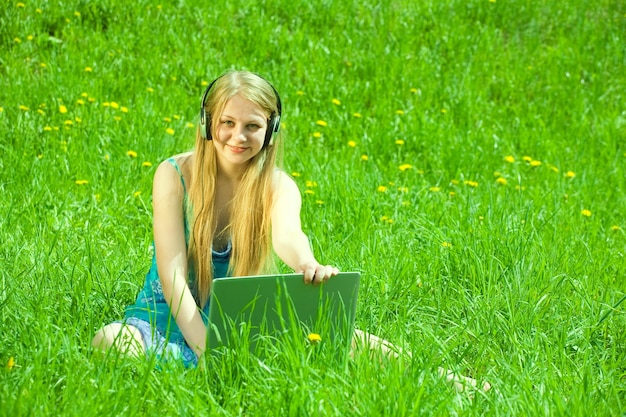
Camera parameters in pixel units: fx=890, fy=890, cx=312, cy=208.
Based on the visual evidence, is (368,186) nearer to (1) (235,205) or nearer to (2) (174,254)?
(1) (235,205)

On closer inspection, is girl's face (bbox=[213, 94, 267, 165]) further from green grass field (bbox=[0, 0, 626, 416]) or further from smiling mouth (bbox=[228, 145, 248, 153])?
green grass field (bbox=[0, 0, 626, 416])

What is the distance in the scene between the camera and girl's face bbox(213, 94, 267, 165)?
2709 mm

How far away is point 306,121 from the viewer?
5266 mm

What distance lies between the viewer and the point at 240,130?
2713 mm

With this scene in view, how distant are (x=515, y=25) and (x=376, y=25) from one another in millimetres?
1219

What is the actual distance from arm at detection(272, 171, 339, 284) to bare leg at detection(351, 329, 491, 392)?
0.77 ft

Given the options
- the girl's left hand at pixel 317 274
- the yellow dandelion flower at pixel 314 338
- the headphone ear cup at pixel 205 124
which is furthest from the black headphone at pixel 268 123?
the yellow dandelion flower at pixel 314 338

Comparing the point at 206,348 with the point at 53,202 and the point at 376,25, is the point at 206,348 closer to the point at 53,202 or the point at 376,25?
the point at 53,202

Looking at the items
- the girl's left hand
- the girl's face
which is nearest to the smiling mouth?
the girl's face

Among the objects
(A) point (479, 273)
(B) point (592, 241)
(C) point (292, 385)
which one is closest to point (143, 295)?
(C) point (292, 385)

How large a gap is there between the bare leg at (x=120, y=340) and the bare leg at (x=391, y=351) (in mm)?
597

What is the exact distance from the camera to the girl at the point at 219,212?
2650 mm

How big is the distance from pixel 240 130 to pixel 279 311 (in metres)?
0.66

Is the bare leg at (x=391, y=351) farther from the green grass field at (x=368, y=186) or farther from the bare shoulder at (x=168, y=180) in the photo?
the bare shoulder at (x=168, y=180)
